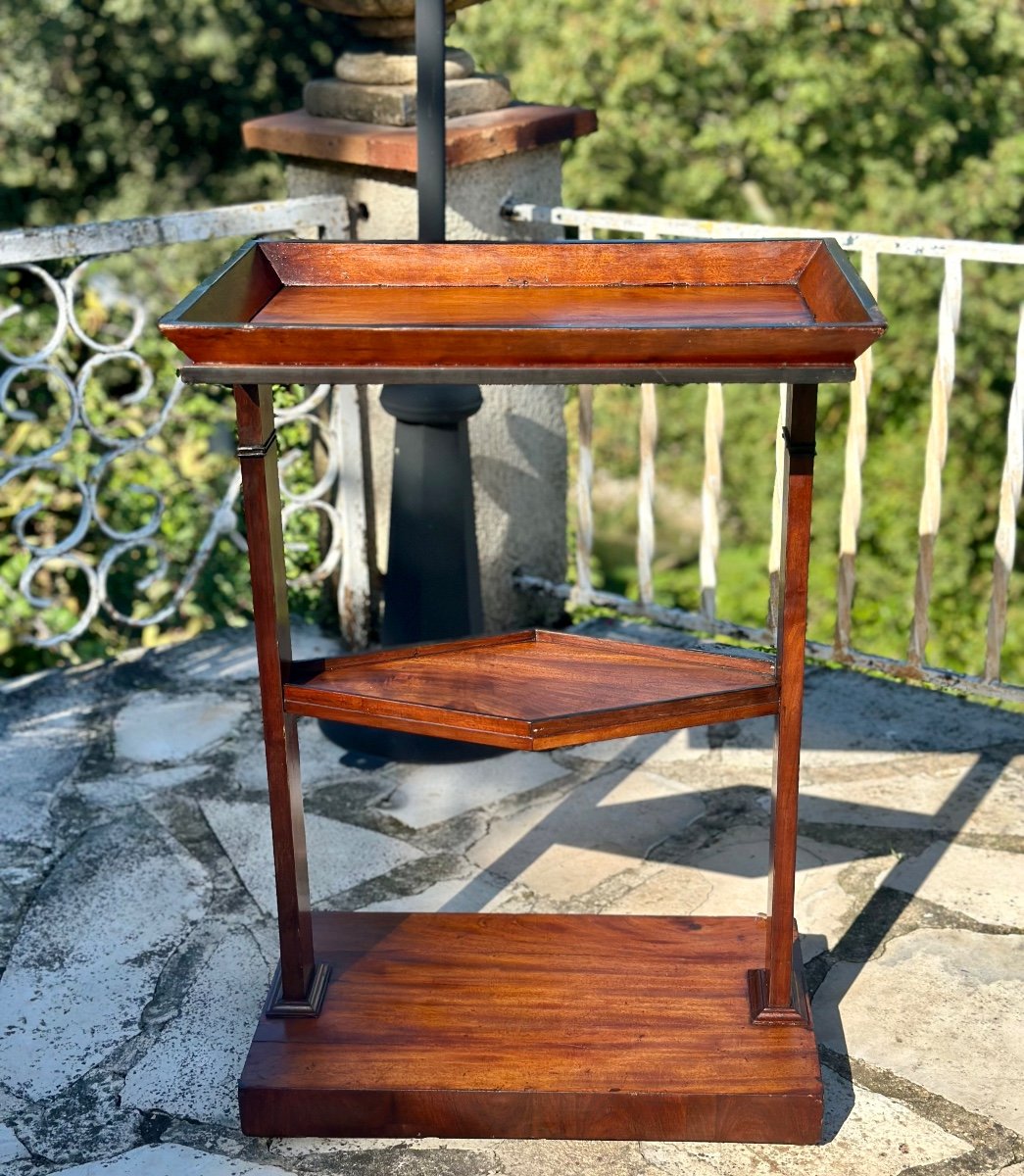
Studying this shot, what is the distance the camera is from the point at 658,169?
1299 centimetres

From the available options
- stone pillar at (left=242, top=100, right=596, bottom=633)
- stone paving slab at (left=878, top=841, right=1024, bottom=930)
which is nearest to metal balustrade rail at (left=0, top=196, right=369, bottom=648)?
stone pillar at (left=242, top=100, right=596, bottom=633)

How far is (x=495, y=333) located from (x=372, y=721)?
69 centimetres

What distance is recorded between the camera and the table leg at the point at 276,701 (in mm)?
2232

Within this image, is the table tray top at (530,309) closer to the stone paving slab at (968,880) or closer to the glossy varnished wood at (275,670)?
the glossy varnished wood at (275,670)

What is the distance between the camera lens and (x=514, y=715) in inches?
87.7

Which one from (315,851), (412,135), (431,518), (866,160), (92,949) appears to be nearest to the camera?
(92,949)

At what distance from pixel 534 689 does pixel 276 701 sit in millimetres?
415

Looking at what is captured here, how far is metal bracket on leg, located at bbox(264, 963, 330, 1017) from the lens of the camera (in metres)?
2.47

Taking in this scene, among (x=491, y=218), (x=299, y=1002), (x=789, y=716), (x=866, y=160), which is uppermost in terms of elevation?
(x=491, y=218)

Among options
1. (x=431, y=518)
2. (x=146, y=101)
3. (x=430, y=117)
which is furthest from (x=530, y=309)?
(x=146, y=101)

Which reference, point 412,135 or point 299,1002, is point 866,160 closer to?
point 412,135

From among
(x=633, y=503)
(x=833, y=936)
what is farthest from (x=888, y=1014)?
(x=633, y=503)

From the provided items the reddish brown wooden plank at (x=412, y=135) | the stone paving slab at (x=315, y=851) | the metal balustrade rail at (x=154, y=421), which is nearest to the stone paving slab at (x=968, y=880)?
the stone paving slab at (x=315, y=851)

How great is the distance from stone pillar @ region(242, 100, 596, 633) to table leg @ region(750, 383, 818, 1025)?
159 cm
